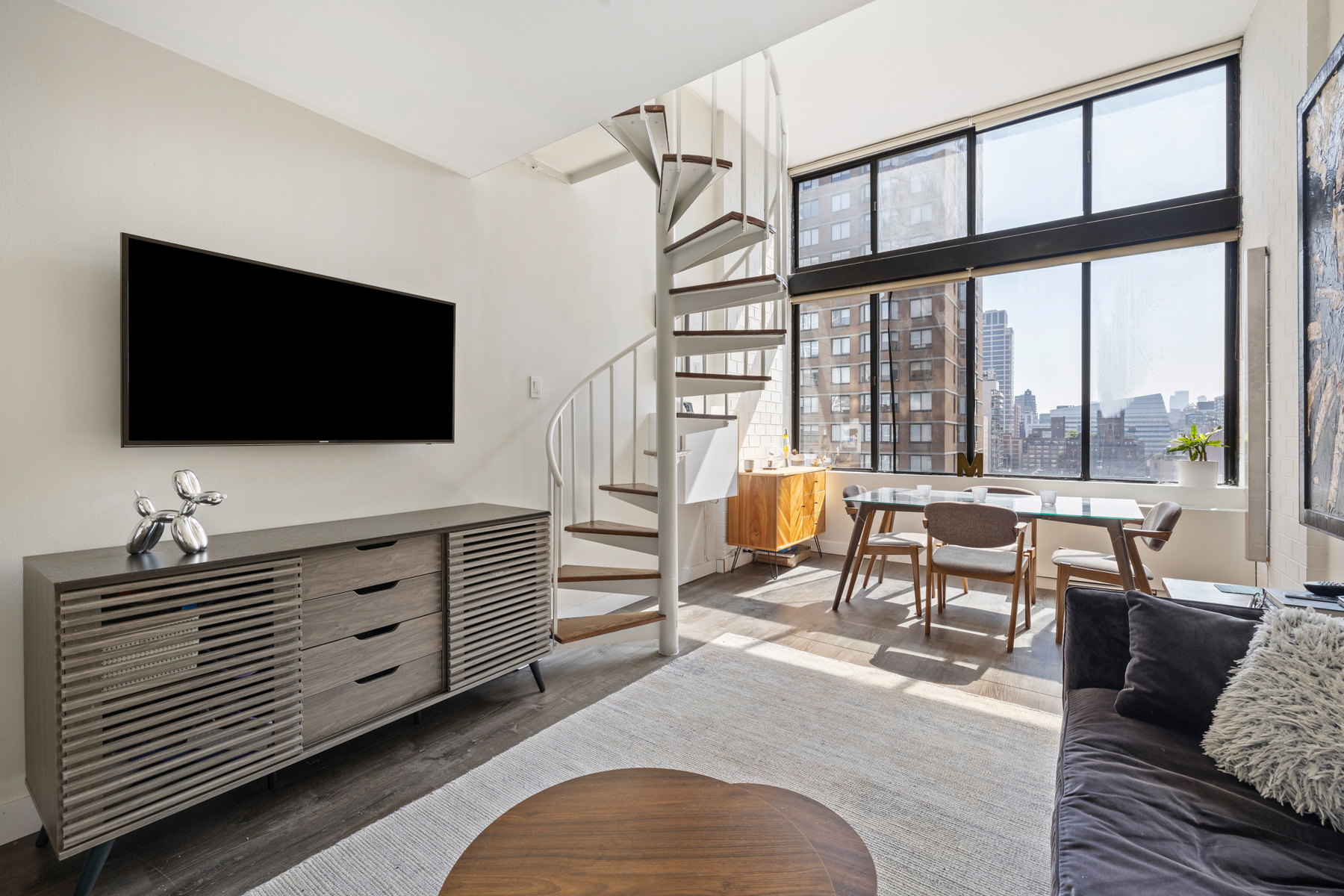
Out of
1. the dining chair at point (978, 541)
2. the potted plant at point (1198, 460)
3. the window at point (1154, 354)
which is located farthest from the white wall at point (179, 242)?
the potted plant at point (1198, 460)

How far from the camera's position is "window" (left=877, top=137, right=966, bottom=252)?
523cm

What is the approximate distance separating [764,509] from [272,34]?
403 centimetres

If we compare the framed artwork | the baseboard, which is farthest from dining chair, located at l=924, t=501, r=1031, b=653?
the baseboard

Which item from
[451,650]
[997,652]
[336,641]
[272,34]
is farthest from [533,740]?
[272,34]

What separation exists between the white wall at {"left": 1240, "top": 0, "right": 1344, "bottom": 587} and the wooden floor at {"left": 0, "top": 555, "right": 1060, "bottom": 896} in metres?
1.19

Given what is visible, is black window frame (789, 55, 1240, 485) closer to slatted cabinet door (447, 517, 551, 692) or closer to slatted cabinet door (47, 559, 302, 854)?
slatted cabinet door (447, 517, 551, 692)

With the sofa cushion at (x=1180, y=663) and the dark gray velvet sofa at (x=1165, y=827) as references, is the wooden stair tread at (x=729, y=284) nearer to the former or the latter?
the sofa cushion at (x=1180, y=663)

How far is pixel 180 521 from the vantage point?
1843mm

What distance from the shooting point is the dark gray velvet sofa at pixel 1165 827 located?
1.03 meters

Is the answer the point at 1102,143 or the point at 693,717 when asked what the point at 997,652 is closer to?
the point at 693,717

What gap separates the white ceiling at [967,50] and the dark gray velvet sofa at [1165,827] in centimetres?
398

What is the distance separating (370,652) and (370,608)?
0.16 metres

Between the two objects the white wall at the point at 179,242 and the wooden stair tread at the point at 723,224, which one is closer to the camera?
the white wall at the point at 179,242

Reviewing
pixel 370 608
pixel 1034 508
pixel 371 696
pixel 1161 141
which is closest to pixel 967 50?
pixel 1161 141
